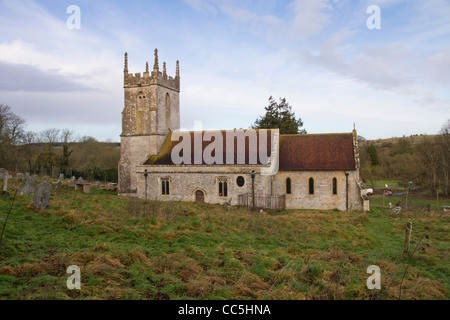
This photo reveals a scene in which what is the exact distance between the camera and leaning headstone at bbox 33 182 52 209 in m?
13.0

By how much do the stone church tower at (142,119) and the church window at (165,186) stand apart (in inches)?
128

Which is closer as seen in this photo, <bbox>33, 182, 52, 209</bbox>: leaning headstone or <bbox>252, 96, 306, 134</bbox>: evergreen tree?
<bbox>33, 182, 52, 209</bbox>: leaning headstone

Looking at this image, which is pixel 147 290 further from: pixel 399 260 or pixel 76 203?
pixel 76 203

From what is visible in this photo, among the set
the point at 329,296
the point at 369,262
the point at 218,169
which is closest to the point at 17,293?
the point at 329,296

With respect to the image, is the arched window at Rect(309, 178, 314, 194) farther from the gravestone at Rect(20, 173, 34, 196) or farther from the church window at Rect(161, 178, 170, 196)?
the gravestone at Rect(20, 173, 34, 196)

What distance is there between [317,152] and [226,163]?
7.08 meters

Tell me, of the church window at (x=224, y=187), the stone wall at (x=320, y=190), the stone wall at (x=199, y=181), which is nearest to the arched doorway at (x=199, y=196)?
the stone wall at (x=199, y=181)

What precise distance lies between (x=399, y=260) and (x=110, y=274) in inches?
317

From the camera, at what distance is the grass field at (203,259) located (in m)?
6.58

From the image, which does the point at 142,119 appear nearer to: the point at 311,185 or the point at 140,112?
the point at 140,112

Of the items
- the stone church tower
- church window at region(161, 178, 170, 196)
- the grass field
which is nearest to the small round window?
church window at region(161, 178, 170, 196)

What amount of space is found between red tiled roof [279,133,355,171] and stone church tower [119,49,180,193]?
430 inches

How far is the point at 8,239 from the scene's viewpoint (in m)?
8.84

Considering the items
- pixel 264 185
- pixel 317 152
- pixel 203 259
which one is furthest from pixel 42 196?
pixel 317 152
